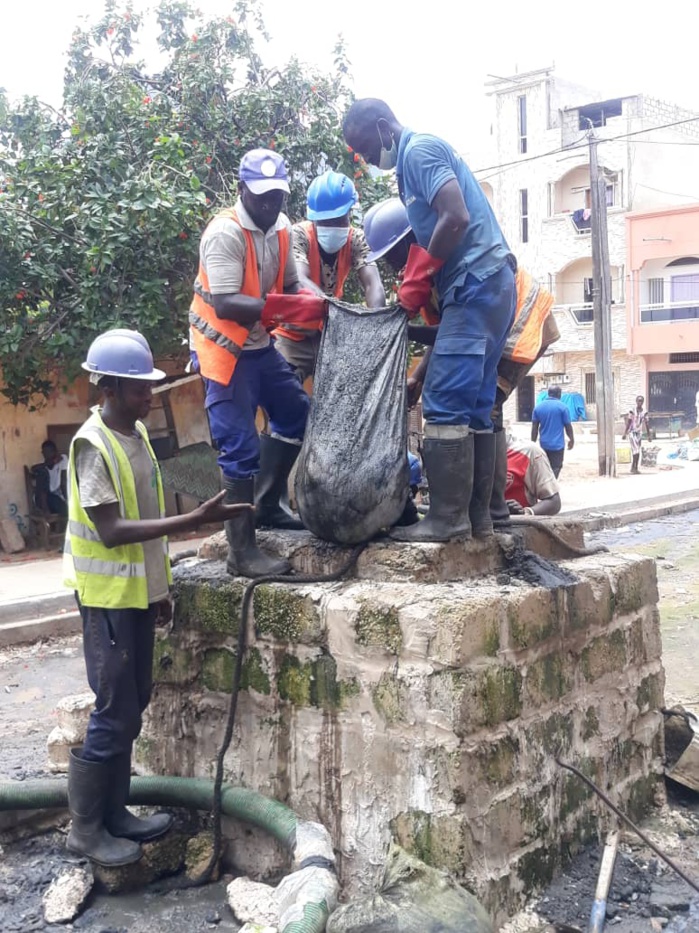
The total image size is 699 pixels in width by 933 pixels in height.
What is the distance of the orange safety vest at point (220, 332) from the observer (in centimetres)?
357

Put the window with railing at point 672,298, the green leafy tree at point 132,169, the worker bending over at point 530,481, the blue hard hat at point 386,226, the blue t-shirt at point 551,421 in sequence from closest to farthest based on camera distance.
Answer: the blue hard hat at point 386,226, the worker bending over at point 530,481, the green leafy tree at point 132,169, the blue t-shirt at point 551,421, the window with railing at point 672,298

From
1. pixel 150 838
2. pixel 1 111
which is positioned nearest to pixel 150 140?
pixel 1 111

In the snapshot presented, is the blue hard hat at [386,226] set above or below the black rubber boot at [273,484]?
above

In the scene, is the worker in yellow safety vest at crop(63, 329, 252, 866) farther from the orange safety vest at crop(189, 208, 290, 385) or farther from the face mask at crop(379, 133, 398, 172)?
the face mask at crop(379, 133, 398, 172)

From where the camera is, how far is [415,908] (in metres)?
2.69

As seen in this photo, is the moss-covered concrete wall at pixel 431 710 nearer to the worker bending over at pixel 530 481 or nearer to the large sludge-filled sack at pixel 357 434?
the large sludge-filled sack at pixel 357 434

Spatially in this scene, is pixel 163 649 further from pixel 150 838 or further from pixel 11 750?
pixel 11 750

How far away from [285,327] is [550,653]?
1693 mm

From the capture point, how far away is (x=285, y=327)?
3.96 meters

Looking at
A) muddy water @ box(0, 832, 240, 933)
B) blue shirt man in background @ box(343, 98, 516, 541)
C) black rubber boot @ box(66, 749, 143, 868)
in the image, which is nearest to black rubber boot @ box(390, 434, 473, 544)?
blue shirt man in background @ box(343, 98, 516, 541)

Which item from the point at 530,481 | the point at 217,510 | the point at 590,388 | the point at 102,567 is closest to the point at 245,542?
the point at 217,510

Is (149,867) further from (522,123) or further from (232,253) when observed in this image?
(522,123)

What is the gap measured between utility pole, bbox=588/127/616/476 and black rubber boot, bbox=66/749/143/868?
15.5 m

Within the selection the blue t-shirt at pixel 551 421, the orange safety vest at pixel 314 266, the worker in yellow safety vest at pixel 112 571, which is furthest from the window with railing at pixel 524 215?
the worker in yellow safety vest at pixel 112 571
